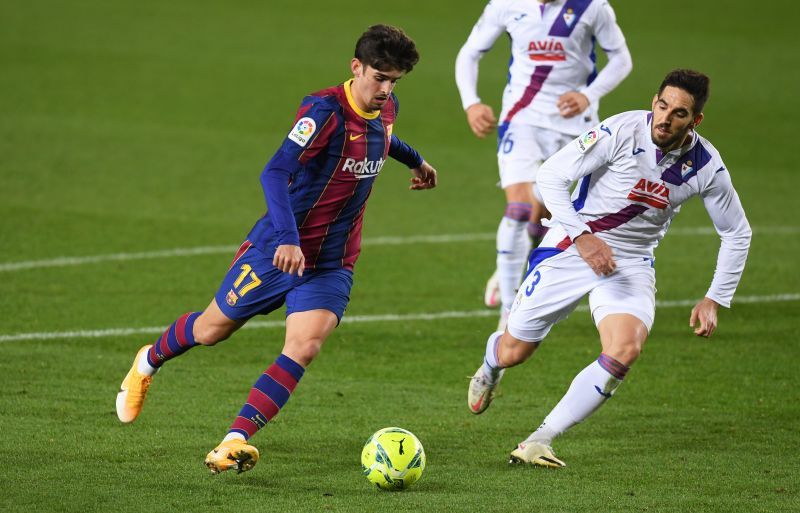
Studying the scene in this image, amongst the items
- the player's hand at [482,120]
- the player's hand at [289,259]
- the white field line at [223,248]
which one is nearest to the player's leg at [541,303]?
the player's hand at [289,259]

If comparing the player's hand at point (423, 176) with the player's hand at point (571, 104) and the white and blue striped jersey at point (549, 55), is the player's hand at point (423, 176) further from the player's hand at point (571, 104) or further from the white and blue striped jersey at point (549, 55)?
the white and blue striped jersey at point (549, 55)

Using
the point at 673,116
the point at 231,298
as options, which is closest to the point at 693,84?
the point at 673,116

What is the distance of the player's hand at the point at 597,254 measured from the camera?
20.4 feet

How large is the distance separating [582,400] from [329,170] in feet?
5.30

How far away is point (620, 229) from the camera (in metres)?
6.53

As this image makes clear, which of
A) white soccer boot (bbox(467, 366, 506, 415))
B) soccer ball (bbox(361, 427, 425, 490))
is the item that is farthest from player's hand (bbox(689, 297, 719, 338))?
soccer ball (bbox(361, 427, 425, 490))

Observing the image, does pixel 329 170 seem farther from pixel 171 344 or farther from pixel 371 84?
pixel 171 344

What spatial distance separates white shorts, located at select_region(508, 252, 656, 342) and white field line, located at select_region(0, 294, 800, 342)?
10.0ft

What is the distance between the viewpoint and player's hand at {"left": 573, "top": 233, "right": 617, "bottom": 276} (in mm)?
6215

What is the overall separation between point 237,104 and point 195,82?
1410mm

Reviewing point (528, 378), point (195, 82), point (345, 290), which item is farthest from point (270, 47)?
point (345, 290)

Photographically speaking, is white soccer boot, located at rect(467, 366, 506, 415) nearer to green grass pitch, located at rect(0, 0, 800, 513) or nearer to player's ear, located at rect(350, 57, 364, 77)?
green grass pitch, located at rect(0, 0, 800, 513)

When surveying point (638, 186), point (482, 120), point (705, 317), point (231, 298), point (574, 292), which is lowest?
point (231, 298)

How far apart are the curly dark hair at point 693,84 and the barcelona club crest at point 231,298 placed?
7.43 ft
